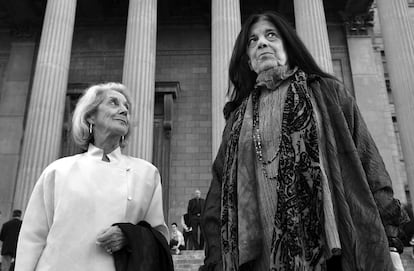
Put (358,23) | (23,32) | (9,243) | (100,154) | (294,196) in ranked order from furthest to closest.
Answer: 1. (358,23)
2. (23,32)
3. (9,243)
4. (100,154)
5. (294,196)

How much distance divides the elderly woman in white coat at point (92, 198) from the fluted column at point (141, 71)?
12922mm

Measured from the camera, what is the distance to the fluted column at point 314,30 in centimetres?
1802

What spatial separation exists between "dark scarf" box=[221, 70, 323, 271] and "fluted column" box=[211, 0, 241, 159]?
45.3 ft

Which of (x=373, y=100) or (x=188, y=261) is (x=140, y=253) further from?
(x=373, y=100)

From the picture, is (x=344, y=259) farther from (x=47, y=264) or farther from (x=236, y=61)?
(x=47, y=264)

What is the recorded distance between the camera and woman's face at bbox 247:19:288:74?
117 inches

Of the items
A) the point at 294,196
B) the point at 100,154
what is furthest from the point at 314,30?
the point at 294,196

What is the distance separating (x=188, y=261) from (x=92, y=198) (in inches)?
420

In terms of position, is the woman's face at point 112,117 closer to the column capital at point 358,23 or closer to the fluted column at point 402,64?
the fluted column at point 402,64

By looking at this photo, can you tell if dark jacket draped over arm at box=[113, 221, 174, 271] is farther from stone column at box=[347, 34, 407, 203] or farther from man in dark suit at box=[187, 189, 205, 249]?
stone column at box=[347, 34, 407, 203]

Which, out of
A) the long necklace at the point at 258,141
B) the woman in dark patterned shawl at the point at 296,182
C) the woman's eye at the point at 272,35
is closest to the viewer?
the woman in dark patterned shawl at the point at 296,182

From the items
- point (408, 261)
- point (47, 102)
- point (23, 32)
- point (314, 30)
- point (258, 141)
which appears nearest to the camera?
point (258, 141)

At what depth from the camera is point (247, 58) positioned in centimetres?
334

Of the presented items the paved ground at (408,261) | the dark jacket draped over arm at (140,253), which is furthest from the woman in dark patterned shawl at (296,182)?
the paved ground at (408,261)
